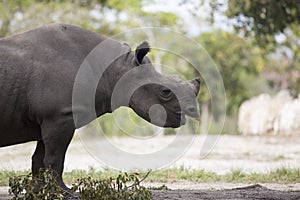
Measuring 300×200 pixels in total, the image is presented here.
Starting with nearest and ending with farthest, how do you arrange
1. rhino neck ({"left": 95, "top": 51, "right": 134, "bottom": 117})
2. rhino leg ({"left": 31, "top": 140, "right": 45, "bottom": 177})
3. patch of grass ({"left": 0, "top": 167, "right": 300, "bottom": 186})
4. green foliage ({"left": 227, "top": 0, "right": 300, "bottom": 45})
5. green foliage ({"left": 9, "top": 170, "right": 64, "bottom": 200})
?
green foliage ({"left": 9, "top": 170, "right": 64, "bottom": 200}) < rhino neck ({"left": 95, "top": 51, "right": 134, "bottom": 117}) < rhino leg ({"left": 31, "top": 140, "right": 45, "bottom": 177}) < patch of grass ({"left": 0, "top": 167, "right": 300, "bottom": 186}) < green foliage ({"left": 227, "top": 0, "right": 300, "bottom": 45})

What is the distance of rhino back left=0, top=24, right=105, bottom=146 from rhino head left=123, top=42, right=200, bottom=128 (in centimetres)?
60

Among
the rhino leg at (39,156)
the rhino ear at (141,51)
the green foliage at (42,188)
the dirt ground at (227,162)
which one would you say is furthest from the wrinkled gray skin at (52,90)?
the dirt ground at (227,162)

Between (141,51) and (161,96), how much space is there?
1.51 feet

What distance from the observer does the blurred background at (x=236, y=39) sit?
13.6 meters

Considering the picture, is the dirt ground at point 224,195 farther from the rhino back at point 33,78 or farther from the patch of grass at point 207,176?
the patch of grass at point 207,176

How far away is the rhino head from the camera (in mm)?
5254

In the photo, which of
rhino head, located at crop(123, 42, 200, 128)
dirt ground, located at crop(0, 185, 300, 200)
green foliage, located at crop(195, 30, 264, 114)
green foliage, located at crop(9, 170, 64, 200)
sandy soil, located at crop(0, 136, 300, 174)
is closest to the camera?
green foliage, located at crop(9, 170, 64, 200)

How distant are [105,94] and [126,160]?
189 inches

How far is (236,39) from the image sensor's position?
83.0 ft

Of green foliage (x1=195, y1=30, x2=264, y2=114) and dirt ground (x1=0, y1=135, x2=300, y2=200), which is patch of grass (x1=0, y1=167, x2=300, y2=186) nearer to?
dirt ground (x1=0, y1=135, x2=300, y2=200)

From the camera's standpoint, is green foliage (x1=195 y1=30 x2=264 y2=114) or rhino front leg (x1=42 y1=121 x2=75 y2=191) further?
green foliage (x1=195 y1=30 x2=264 y2=114)

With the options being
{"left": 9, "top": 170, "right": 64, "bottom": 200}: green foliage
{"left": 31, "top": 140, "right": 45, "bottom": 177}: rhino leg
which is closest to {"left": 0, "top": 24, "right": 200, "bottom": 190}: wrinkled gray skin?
{"left": 31, "top": 140, "right": 45, "bottom": 177}: rhino leg

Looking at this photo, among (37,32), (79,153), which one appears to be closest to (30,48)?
(37,32)

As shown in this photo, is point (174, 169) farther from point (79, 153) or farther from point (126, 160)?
point (79, 153)
